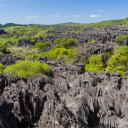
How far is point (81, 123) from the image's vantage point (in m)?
10.1

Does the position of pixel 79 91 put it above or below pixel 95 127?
above

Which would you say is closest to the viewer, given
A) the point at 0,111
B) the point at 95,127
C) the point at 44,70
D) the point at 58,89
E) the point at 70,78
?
the point at 0,111

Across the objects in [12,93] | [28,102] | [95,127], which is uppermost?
[12,93]

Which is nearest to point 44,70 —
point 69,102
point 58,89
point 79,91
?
point 58,89

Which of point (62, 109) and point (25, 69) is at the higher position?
point (62, 109)

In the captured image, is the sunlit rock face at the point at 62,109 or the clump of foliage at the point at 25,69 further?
the clump of foliage at the point at 25,69

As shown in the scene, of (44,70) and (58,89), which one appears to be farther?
(44,70)

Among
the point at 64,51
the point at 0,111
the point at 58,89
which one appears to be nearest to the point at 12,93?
the point at 0,111

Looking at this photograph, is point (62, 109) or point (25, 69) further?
point (25, 69)

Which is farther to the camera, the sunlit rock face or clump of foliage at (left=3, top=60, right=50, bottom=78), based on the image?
clump of foliage at (left=3, top=60, right=50, bottom=78)

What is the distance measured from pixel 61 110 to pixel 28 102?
4.76 meters

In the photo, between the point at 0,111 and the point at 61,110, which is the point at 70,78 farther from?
the point at 0,111

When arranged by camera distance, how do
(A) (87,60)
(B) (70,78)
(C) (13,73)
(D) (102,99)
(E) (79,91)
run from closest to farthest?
(D) (102,99), (E) (79,91), (B) (70,78), (C) (13,73), (A) (87,60)

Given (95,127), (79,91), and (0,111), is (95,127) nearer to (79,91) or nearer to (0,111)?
(79,91)
